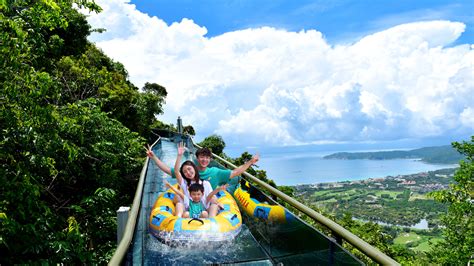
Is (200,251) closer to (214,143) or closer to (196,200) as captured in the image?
(196,200)

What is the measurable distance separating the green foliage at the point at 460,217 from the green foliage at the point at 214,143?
21.1m

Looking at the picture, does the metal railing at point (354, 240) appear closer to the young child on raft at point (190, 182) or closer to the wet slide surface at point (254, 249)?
the wet slide surface at point (254, 249)

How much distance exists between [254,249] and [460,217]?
18446 mm

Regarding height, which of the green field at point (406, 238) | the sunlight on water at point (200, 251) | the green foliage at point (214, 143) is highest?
the green foliage at point (214, 143)

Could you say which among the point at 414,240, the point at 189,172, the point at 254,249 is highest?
the point at 189,172

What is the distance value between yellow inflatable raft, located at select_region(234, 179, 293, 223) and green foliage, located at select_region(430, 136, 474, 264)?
54.2 ft

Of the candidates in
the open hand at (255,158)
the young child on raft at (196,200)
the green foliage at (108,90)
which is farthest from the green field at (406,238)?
the young child on raft at (196,200)

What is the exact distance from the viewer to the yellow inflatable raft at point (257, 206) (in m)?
3.63

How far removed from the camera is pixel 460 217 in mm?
18625

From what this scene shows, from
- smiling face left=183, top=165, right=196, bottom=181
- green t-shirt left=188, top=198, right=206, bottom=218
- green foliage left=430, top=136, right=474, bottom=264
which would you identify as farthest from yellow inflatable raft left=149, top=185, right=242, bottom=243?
green foliage left=430, top=136, right=474, bottom=264

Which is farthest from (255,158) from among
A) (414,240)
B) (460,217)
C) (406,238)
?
(406,238)

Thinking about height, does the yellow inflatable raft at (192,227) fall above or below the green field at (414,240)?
above

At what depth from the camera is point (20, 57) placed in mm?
5078

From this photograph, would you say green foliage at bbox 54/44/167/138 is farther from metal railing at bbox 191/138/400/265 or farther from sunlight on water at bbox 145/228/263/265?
metal railing at bbox 191/138/400/265
